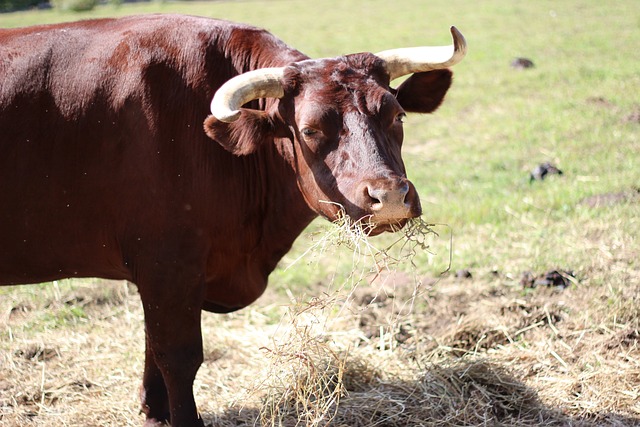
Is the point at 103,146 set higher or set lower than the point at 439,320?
higher

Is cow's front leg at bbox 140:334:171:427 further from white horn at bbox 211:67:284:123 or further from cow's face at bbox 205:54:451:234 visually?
white horn at bbox 211:67:284:123

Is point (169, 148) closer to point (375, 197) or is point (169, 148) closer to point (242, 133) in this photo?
point (242, 133)

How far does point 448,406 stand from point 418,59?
6.62 ft

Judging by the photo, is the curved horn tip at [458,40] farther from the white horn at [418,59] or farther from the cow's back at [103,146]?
the cow's back at [103,146]

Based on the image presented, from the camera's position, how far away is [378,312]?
6.14 m

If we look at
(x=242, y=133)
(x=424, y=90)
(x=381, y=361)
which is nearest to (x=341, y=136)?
(x=242, y=133)

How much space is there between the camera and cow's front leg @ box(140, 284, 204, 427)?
4.22m

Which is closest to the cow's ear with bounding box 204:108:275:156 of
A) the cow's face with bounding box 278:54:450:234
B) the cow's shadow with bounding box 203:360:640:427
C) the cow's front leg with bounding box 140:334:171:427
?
the cow's face with bounding box 278:54:450:234

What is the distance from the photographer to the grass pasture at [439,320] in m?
4.70

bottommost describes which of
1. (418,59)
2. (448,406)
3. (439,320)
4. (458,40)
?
(439,320)

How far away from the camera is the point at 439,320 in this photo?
5.89m

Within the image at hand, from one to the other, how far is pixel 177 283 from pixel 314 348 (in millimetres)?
789

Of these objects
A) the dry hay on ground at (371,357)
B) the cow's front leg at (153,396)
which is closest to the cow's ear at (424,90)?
the dry hay on ground at (371,357)

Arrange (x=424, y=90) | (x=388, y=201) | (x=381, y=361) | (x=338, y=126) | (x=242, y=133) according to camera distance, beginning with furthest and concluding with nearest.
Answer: (x=381, y=361)
(x=424, y=90)
(x=242, y=133)
(x=338, y=126)
(x=388, y=201)
